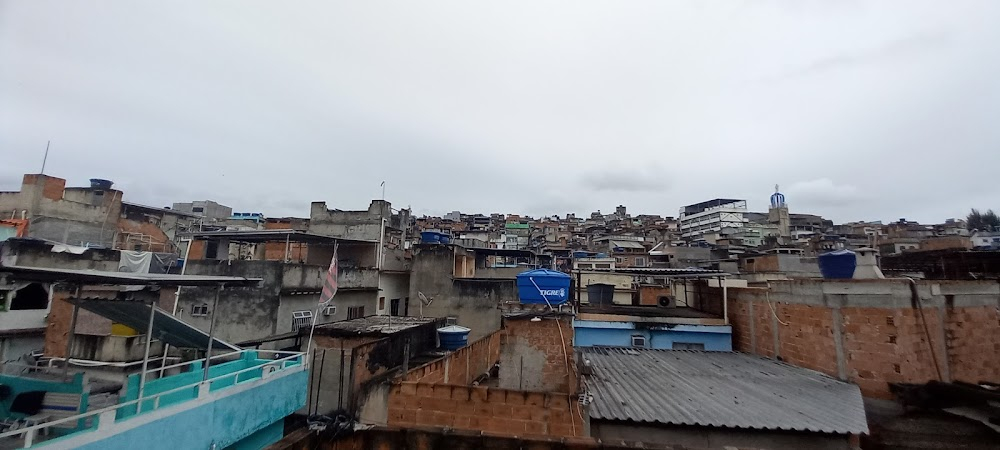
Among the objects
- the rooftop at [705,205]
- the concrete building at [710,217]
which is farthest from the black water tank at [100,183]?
the rooftop at [705,205]

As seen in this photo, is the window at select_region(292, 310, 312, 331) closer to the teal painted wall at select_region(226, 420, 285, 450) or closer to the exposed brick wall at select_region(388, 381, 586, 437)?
the teal painted wall at select_region(226, 420, 285, 450)

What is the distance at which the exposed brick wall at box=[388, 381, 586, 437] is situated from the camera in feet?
24.0

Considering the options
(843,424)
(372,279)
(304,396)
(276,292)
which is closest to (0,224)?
(276,292)

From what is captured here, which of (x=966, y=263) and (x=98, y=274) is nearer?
(x=98, y=274)

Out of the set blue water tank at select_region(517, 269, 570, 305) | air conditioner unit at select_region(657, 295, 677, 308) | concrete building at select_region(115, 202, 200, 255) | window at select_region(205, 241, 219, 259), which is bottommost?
air conditioner unit at select_region(657, 295, 677, 308)

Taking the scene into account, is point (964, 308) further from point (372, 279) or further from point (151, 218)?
point (151, 218)

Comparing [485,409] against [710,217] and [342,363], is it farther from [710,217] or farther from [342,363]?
Result: [710,217]

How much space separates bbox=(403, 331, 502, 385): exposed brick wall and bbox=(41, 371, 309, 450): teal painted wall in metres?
4.31

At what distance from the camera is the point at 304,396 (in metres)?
12.2

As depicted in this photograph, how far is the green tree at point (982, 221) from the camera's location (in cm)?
4661

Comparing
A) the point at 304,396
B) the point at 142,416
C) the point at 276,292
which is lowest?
the point at 304,396

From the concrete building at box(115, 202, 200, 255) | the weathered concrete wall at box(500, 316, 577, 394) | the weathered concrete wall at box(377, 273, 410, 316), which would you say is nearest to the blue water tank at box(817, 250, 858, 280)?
the weathered concrete wall at box(500, 316, 577, 394)

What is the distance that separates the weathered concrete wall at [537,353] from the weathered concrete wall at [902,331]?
613 centimetres

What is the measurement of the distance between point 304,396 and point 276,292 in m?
5.60
